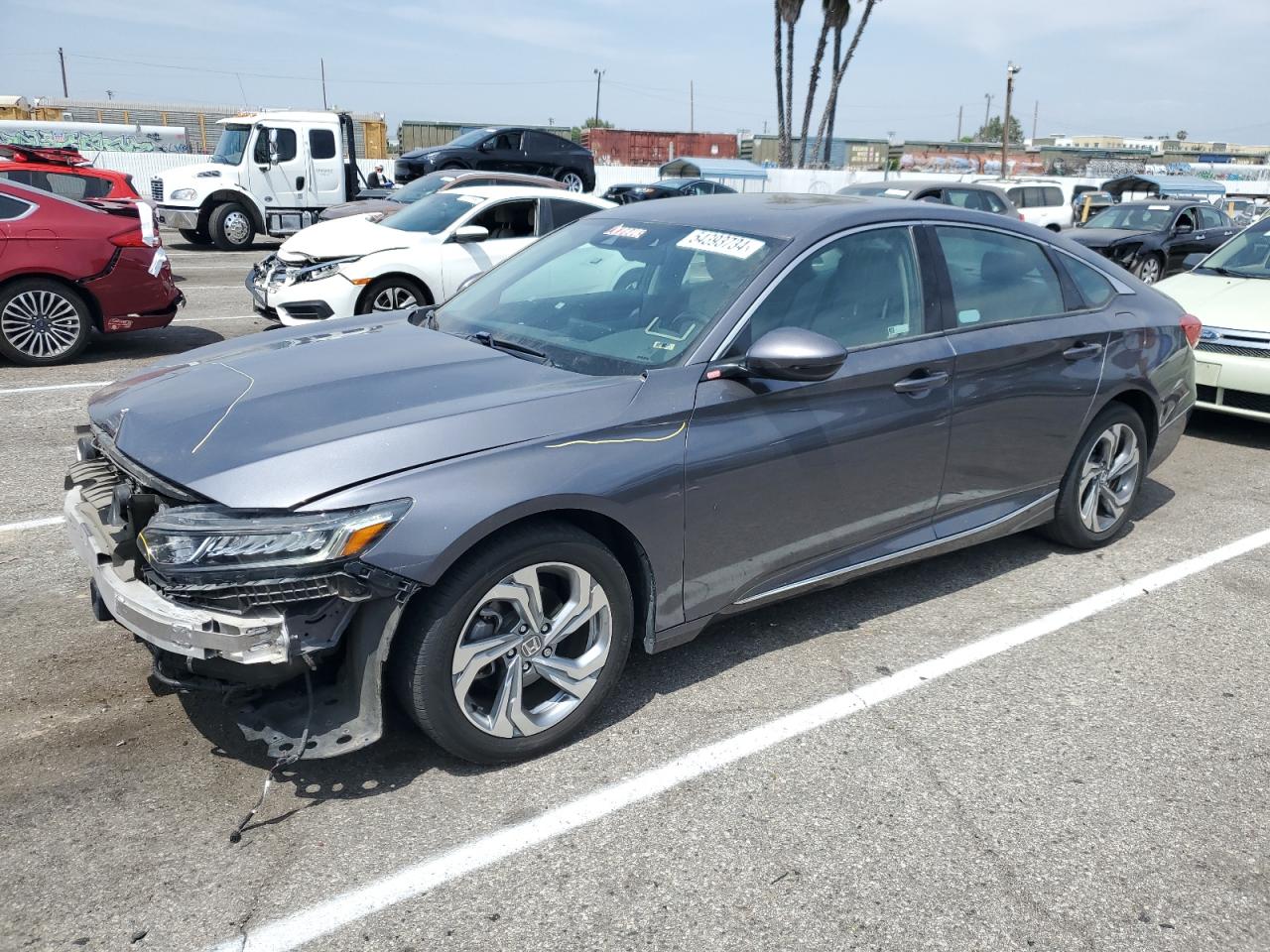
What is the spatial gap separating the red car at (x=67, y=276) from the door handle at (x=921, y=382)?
23.7 feet

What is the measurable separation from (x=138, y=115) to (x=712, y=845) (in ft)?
148

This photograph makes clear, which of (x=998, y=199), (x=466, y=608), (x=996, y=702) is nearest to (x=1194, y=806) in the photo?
(x=996, y=702)

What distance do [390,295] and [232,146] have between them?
11.8 metres

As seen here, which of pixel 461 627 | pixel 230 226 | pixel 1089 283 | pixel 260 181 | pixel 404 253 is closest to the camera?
pixel 461 627

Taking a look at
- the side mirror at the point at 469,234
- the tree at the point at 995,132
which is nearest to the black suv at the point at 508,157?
the side mirror at the point at 469,234

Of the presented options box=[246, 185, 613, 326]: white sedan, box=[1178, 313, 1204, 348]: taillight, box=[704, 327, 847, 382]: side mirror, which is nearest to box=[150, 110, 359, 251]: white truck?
box=[246, 185, 613, 326]: white sedan

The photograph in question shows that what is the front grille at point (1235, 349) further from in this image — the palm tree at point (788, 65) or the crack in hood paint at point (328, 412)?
the palm tree at point (788, 65)

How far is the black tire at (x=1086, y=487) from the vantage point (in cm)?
483

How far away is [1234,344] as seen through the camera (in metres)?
7.05

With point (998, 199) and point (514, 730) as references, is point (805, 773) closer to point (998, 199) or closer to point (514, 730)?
point (514, 730)

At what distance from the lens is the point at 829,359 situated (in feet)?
11.0

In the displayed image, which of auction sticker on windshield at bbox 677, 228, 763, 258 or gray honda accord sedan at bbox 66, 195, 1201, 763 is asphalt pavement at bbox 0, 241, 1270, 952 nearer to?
gray honda accord sedan at bbox 66, 195, 1201, 763

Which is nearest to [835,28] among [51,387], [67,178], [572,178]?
[572,178]

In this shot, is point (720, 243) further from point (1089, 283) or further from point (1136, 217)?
point (1136, 217)
